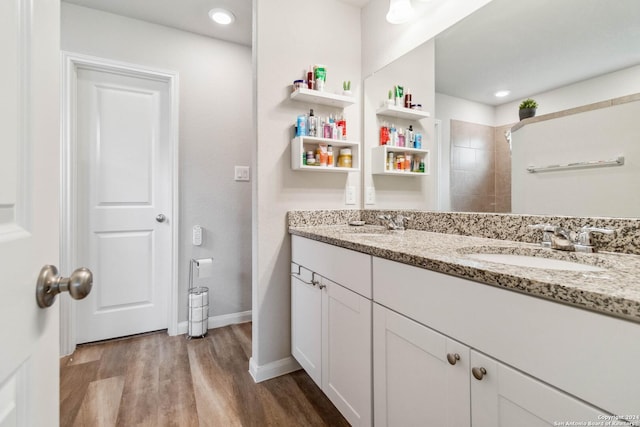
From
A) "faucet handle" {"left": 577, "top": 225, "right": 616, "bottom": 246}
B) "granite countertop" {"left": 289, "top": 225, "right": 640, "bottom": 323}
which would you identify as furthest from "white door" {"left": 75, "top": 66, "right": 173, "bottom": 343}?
"faucet handle" {"left": 577, "top": 225, "right": 616, "bottom": 246}

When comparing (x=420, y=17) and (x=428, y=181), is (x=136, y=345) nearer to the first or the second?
(x=428, y=181)

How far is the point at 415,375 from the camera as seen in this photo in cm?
87

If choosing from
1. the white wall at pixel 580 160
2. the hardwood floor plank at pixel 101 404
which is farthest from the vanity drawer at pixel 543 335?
the hardwood floor plank at pixel 101 404

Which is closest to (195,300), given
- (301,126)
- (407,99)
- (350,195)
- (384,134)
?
(350,195)

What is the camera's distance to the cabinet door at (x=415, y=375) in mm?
743

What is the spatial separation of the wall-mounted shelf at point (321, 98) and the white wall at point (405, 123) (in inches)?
7.6

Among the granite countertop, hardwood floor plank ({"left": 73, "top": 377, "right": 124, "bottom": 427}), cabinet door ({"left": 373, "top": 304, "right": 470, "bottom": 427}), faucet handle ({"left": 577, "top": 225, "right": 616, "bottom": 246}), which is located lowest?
hardwood floor plank ({"left": 73, "top": 377, "right": 124, "bottom": 427})

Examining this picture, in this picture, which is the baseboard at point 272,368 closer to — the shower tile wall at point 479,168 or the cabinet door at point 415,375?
the cabinet door at point 415,375

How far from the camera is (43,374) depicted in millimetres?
464

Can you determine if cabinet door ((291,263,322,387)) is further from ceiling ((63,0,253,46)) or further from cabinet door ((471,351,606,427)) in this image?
ceiling ((63,0,253,46))

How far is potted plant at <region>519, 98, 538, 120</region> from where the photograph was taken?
1.09 metres

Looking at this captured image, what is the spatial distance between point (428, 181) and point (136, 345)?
7.49 ft

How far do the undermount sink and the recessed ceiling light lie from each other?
225cm

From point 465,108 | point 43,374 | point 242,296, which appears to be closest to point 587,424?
point 43,374
